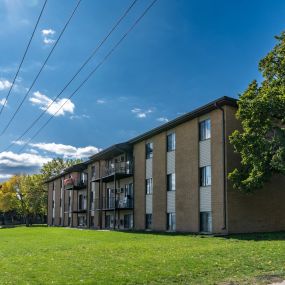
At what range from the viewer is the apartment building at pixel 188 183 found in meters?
26.3

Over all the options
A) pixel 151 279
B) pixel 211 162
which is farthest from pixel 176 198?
pixel 151 279

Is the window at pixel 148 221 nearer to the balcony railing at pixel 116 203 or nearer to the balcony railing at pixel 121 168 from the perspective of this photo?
the balcony railing at pixel 116 203

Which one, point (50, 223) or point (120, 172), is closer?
point (120, 172)

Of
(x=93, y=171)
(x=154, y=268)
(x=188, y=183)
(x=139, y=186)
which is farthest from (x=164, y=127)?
(x=154, y=268)

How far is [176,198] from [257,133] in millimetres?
9253

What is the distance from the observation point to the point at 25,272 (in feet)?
37.0

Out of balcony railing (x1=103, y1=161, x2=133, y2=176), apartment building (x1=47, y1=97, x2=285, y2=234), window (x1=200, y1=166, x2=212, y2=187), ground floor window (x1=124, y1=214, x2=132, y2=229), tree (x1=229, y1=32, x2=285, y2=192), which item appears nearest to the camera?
tree (x1=229, y1=32, x2=285, y2=192)

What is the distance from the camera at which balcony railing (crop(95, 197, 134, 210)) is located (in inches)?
1507

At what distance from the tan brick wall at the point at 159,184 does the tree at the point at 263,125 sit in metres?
8.92

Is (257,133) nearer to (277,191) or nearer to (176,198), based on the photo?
(277,191)

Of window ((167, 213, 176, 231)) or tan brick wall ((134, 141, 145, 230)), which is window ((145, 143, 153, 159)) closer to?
tan brick wall ((134, 141, 145, 230))

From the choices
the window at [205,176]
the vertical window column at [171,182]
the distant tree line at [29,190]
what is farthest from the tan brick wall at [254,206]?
the distant tree line at [29,190]

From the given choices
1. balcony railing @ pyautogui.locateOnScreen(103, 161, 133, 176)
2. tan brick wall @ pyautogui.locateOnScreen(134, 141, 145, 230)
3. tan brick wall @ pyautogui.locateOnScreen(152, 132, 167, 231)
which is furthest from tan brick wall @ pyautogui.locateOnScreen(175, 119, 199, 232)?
balcony railing @ pyautogui.locateOnScreen(103, 161, 133, 176)

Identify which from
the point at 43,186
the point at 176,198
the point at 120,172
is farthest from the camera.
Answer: the point at 43,186
